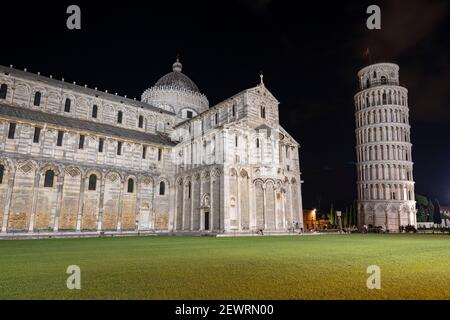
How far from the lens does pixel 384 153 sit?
62.1 m

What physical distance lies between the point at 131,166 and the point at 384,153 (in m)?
47.9

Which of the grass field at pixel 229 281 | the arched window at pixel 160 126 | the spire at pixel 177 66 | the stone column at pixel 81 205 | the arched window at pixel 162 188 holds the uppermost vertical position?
the spire at pixel 177 66

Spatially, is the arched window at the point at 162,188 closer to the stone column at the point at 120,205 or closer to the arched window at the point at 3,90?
the stone column at the point at 120,205

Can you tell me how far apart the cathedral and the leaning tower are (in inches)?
1039

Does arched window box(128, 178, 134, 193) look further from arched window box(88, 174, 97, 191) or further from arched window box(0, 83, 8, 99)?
arched window box(0, 83, 8, 99)

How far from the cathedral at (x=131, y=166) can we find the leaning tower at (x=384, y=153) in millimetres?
26394

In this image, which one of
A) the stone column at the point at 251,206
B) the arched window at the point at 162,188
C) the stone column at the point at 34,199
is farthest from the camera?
the arched window at the point at 162,188

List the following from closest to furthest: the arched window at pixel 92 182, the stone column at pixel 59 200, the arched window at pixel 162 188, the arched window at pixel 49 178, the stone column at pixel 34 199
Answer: the stone column at pixel 34 199
the stone column at pixel 59 200
the arched window at pixel 49 178
the arched window at pixel 92 182
the arched window at pixel 162 188

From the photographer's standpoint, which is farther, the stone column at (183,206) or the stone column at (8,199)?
the stone column at (183,206)

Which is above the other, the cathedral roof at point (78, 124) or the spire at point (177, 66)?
the spire at point (177, 66)

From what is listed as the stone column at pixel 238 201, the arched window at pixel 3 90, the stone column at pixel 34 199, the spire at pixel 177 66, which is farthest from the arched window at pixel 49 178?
the spire at pixel 177 66

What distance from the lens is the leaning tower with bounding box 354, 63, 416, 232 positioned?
60219 millimetres

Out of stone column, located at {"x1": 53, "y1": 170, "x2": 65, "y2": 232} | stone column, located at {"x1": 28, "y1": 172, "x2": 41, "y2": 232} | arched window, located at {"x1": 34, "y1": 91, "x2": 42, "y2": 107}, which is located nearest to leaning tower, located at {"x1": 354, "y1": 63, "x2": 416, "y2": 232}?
stone column, located at {"x1": 53, "y1": 170, "x2": 65, "y2": 232}

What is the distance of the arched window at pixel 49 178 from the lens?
33750 millimetres
